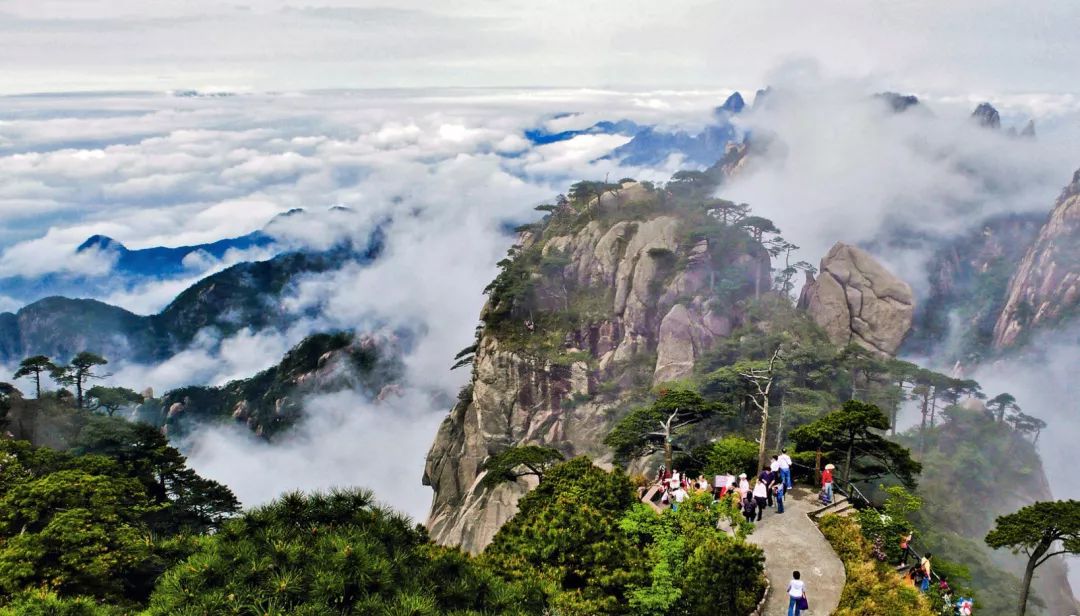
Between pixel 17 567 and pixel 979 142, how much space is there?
548ft

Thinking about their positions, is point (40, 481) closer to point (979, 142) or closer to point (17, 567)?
point (17, 567)

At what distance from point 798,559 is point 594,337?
48.3m

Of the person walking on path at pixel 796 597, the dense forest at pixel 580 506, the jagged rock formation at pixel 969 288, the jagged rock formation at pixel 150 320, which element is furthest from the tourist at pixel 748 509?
the jagged rock formation at pixel 150 320

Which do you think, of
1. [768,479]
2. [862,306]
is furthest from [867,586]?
[862,306]

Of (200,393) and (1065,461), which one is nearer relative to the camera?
(1065,461)

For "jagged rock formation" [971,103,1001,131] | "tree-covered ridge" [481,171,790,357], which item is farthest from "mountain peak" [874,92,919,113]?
"tree-covered ridge" [481,171,790,357]

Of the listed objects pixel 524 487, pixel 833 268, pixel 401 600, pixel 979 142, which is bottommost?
pixel 524 487

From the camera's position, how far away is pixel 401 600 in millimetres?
9234

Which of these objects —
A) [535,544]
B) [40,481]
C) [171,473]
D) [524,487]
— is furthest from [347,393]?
[535,544]

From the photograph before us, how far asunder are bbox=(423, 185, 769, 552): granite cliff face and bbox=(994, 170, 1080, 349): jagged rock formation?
55.0 m

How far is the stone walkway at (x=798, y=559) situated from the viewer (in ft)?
55.6

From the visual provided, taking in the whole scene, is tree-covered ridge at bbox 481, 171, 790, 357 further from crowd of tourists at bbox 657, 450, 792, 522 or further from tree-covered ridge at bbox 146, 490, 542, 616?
tree-covered ridge at bbox 146, 490, 542, 616

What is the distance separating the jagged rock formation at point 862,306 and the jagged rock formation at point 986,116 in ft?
337

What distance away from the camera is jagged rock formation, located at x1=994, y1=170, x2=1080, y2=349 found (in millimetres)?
93688
